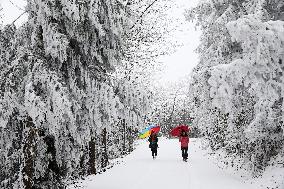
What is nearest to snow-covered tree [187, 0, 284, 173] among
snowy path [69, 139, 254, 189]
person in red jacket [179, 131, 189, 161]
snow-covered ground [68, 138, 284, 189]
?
snow-covered ground [68, 138, 284, 189]

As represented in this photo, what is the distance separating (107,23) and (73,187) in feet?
20.3

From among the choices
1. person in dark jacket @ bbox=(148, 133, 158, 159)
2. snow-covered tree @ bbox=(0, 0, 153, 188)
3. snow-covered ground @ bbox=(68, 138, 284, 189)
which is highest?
snow-covered tree @ bbox=(0, 0, 153, 188)

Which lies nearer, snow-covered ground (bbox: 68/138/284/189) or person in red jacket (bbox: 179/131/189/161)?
snow-covered ground (bbox: 68/138/284/189)

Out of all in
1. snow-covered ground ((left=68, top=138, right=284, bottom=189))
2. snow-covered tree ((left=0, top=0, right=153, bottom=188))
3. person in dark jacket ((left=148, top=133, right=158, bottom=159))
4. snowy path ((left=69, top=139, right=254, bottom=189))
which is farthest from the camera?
person in dark jacket ((left=148, top=133, right=158, bottom=159))

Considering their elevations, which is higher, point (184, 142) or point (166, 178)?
point (184, 142)

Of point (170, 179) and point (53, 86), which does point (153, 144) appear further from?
point (53, 86)

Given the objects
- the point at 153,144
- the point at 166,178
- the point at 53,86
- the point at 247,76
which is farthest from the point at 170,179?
the point at 153,144

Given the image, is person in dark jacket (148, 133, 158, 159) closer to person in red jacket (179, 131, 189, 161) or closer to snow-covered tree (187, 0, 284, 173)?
person in red jacket (179, 131, 189, 161)

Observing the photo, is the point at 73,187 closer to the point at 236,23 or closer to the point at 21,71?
the point at 21,71

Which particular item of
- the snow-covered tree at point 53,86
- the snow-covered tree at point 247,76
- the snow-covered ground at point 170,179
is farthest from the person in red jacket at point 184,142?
the snow-covered tree at point 53,86

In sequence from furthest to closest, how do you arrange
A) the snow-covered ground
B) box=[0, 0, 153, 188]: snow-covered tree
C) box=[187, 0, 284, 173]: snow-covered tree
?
the snow-covered ground, box=[0, 0, 153, 188]: snow-covered tree, box=[187, 0, 284, 173]: snow-covered tree

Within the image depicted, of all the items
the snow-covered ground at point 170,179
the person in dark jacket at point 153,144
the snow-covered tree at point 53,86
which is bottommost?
the snow-covered ground at point 170,179

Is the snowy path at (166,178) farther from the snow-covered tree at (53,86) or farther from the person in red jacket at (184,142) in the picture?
the snow-covered tree at (53,86)

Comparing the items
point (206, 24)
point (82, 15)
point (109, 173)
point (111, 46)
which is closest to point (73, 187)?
point (109, 173)
